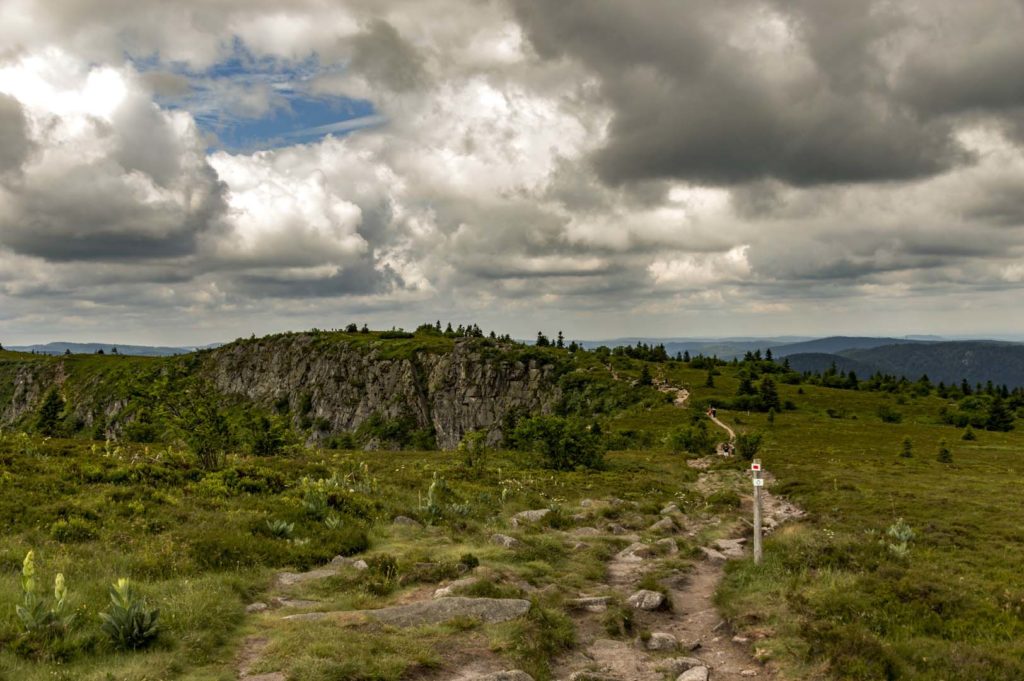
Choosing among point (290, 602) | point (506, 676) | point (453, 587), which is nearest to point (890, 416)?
point (453, 587)

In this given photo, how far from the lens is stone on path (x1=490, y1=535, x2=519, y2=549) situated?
66.5 feet

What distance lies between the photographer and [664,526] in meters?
25.8

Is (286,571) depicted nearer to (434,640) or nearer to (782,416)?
(434,640)

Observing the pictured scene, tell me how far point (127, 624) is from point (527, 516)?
17226mm

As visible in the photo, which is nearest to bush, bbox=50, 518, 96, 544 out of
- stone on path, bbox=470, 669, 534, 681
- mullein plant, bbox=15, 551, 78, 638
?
mullein plant, bbox=15, 551, 78, 638

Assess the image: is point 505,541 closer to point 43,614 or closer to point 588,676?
point 588,676

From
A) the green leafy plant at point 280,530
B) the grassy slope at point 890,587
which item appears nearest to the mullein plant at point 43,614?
the green leafy plant at point 280,530

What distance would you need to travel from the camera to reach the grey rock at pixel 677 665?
1177 centimetres

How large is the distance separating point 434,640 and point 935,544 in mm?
18847

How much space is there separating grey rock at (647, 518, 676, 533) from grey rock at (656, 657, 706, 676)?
13.2 metres

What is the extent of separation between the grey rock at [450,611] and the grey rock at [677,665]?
3.28 metres

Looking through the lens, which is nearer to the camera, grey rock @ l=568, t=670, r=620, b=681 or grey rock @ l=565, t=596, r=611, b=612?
grey rock @ l=568, t=670, r=620, b=681

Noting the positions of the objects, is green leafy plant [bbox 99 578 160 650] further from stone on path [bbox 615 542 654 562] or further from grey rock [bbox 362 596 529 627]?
stone on path [bbox 615 542 654 562]

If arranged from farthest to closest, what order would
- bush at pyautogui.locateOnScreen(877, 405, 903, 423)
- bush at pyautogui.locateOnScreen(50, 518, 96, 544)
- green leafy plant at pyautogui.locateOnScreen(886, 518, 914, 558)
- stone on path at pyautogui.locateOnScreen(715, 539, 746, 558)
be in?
bush at pyautogui.locateOnScreen(877, 405, 903, 423) → stone on path at pyautogui.locateOnScreen(715, 539, 746, 558) → green leafy plant at pyautogui.locateOnScreen(886, 518, 914, 558) → bush at pyautogui.locateOnScreen(50, 518, 96, 544)
